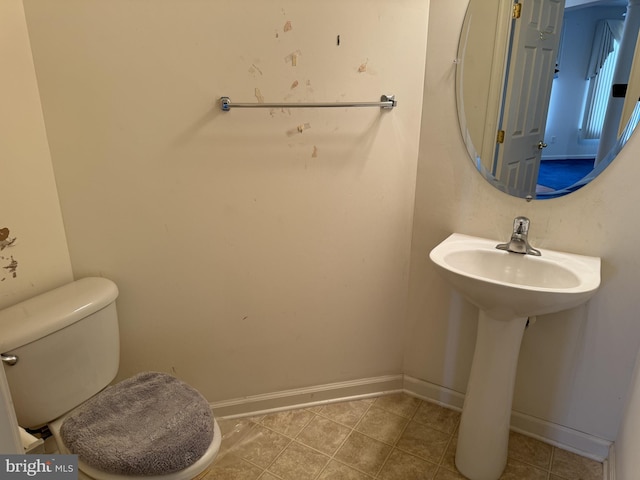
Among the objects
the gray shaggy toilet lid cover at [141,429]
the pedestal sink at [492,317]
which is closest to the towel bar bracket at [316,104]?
the pedestal sink at [492,317]

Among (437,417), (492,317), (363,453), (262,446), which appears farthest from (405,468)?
(492,317)

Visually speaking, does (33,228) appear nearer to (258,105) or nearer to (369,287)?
(258,105)

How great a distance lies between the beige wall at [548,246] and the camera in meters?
1.53

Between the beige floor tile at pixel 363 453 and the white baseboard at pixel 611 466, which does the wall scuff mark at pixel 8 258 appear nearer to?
the beige floor tile at pixel 363 453

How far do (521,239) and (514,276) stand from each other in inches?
5.3

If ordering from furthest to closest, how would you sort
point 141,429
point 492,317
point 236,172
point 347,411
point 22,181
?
point 347,411 < point 236,172 < point 492,317 < point 22,181 < point 141,429

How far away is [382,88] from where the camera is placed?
1668 millimetres

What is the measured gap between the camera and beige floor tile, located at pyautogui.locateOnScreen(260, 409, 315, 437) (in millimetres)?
1890

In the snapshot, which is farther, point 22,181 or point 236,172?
point 236,172

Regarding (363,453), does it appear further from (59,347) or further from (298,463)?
(59,347)

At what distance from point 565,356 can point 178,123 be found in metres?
1.60

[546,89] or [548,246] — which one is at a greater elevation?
[546,89]

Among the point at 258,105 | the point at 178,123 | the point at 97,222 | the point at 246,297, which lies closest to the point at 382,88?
the point at 258,105

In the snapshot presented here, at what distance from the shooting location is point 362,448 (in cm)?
180
